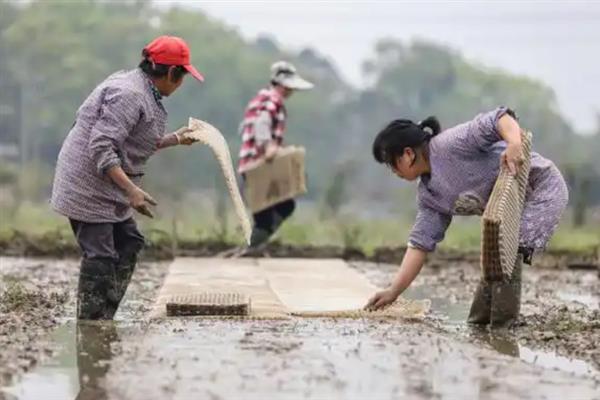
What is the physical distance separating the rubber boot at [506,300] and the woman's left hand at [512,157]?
2.00ft

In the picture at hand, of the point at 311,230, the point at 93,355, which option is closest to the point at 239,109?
the point at 311,230

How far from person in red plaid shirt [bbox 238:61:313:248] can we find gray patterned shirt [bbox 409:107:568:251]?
19.5 feet

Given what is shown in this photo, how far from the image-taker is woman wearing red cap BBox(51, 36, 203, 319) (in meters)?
7.98

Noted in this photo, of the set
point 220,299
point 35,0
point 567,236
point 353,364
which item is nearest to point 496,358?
point 353,364

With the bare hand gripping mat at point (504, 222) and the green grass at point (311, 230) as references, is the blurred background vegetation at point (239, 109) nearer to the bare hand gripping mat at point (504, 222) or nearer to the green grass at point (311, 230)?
the green grass at point (311, 230)

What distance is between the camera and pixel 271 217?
14.7 m

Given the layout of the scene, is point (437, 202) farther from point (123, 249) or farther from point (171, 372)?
point (171, 372)

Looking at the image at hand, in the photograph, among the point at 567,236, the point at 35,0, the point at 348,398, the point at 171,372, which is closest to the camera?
the point at 348,398

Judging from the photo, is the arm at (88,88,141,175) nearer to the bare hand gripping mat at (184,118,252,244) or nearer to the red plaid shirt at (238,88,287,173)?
the bare hand gripping mat at (184,118,252,244)

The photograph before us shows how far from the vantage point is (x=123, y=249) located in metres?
8.56

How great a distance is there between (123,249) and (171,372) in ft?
7.84

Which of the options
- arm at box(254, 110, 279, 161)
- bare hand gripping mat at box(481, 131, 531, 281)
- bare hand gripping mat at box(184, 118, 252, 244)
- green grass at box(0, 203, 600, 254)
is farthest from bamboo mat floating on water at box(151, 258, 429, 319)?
green grass at box(0, 203, 600, 254)

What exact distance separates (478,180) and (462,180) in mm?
91

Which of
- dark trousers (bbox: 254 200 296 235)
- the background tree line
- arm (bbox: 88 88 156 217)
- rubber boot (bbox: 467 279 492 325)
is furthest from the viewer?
the background tree line
